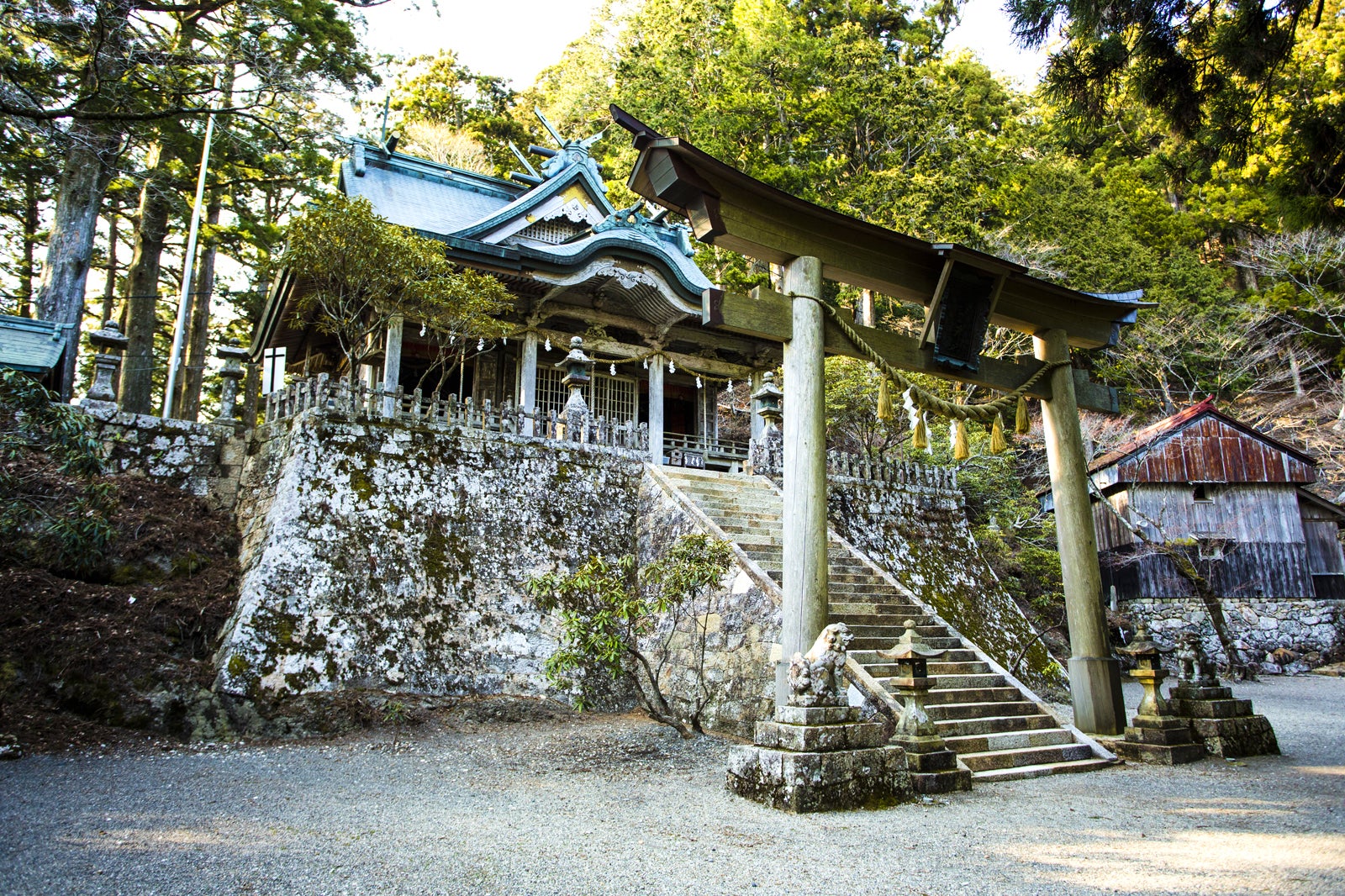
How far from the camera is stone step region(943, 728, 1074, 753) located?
6.60 m

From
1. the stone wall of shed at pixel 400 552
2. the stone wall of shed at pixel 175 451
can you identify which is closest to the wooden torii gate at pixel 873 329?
the stone wall of shed at pixel 400 552

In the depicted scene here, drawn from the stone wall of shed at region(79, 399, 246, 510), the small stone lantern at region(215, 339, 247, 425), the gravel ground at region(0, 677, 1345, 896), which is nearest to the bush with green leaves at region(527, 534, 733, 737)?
the gravel ground at region(0, 677, 1345, 896)

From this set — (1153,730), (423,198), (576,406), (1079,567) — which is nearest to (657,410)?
(576,406)

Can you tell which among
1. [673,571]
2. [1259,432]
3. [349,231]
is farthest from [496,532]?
[1259,432]

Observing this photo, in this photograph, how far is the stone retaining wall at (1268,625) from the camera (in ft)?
56.4

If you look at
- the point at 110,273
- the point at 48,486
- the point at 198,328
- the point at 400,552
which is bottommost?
the point at 400,552

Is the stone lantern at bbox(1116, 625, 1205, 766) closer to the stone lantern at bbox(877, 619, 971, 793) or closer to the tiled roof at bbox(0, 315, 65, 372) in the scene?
the stone lantern at bbox(877, 619, 971, 793)

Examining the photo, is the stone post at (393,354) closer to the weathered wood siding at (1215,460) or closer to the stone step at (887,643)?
the stone step at (887,643)

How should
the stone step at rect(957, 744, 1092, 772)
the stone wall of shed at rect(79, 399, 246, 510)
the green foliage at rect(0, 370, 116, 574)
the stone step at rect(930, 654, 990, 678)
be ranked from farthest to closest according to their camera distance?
the stone wall of shed at rect(79, 399, 246, 510) < the stone step at rect(930, 654, 990, 678) < the stone step at rect(957, 744, 1092, 772) < the green foliage at rect(0, 370, 116, 574)

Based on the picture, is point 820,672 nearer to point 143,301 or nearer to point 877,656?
point 877,656

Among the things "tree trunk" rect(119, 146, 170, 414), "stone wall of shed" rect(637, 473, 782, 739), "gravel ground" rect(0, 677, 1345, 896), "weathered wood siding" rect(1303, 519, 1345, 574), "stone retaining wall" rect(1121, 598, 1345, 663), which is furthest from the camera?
"weathered wood siding" rect(1303, 519, 1345, 574)

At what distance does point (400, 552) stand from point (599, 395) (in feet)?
23.7

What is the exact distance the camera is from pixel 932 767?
5.71 meters

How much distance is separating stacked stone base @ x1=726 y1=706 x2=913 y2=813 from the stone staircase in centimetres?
137
